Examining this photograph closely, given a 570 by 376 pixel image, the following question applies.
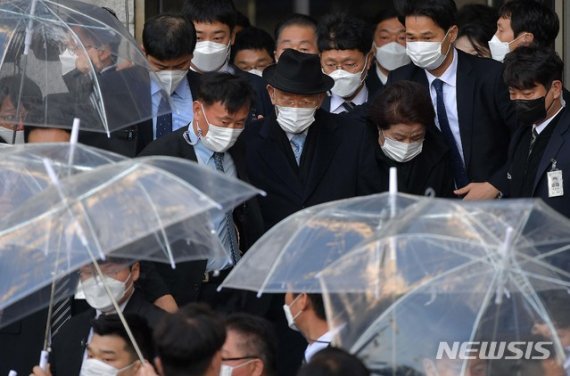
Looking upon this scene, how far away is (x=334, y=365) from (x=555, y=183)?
323 cm

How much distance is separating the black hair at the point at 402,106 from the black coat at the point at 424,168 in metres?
0.14

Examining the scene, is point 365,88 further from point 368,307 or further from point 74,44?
point 368,307

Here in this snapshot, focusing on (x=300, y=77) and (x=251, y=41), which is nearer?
(x=300, y=77)

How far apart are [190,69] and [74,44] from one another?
4.88 feet

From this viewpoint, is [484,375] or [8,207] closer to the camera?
[484,375]

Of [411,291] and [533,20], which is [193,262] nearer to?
[411,291]

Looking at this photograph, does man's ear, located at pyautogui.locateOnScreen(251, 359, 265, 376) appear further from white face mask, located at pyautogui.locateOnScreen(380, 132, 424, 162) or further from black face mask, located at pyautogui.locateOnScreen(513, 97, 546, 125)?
black face mask, located at pyautogui.locateOnScreen(513, 97, 546, 125)

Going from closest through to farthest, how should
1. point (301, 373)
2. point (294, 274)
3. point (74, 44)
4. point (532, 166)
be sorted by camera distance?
1. point (301, 373)
2. point (294, 274)
3. point (74, 44)
4. point (532, 166)

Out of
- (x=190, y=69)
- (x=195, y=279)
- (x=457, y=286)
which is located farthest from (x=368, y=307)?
(x=190, y=69)

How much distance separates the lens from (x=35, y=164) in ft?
20.9

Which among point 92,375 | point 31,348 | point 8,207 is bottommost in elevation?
point 31,348

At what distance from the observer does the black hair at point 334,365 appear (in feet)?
16.9

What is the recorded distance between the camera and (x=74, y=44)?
7.76m

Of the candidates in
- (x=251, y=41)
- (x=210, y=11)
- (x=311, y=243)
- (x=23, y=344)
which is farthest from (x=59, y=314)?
(x=251, y=41)
